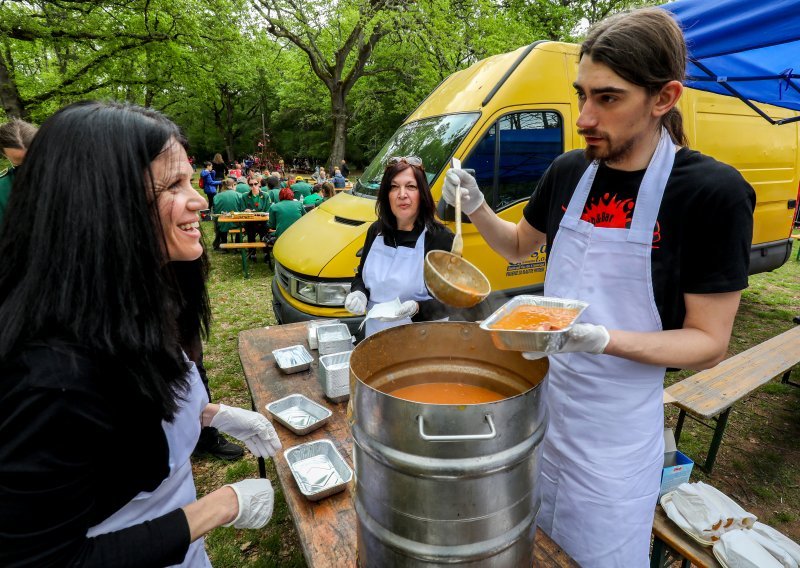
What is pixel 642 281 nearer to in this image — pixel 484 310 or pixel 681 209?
pixel 681 209

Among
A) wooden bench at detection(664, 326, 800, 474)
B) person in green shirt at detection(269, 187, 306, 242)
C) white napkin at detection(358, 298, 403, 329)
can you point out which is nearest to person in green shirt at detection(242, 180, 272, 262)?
person in green shirt at detection(269, 187, 306, 242)

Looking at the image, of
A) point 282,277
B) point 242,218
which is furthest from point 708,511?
point 242,218

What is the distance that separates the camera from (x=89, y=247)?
0.92 metres

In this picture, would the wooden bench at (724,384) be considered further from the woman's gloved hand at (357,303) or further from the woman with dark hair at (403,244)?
the woman's gloved hand at (357,303)

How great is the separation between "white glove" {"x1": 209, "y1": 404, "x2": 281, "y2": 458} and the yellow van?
2.04 metres

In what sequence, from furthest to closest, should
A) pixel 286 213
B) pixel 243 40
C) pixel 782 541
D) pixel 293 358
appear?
pixel 243 40
pixel 286 213
pixel 293 358
pixel 782 541

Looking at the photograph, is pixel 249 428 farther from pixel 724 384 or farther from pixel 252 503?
pixel 724 384

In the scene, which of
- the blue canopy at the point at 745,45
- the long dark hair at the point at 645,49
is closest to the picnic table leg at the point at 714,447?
the blue canopy at the point at 745,45

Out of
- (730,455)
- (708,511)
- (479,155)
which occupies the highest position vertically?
(479,155)

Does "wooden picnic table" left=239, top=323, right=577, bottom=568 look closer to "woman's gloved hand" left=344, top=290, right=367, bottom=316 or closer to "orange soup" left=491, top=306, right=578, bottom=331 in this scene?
"woman's gloved hand" left=344, top=290, right=367, bottom=316

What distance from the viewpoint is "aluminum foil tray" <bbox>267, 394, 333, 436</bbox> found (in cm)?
195

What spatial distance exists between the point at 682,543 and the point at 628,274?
1.43 m

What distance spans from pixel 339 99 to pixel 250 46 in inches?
147

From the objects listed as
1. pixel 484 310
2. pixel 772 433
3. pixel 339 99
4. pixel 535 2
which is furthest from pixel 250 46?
pixel 772 433
